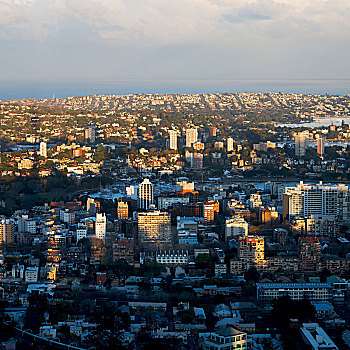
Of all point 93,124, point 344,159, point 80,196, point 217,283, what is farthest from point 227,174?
point 217,283

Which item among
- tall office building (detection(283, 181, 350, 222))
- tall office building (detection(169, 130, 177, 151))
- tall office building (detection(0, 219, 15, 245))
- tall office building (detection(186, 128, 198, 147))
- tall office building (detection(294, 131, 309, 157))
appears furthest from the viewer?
tall office building (detection(186, 128, 198, 147))

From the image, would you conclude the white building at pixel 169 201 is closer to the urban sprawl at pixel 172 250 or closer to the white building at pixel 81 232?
the urban sprawl at pixel 172 250

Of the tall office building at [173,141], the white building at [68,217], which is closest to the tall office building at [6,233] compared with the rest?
the white building at [68,217]

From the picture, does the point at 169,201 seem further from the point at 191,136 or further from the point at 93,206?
the point at 191,136

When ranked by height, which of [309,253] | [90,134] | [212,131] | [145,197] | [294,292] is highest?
[90,134]

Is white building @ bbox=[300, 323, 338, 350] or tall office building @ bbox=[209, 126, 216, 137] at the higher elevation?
tall office building @ bbox=[209, 126, 216, 137]

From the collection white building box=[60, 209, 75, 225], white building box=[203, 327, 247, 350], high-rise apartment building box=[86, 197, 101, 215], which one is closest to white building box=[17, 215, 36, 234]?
white building box=[60, 209, 75, 225]

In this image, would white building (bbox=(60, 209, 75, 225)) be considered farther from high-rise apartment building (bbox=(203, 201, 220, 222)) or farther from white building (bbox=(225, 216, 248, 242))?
white building (bbox=(225, 216, 248, 242))

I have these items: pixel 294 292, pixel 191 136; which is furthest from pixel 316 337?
pixel 191 136
